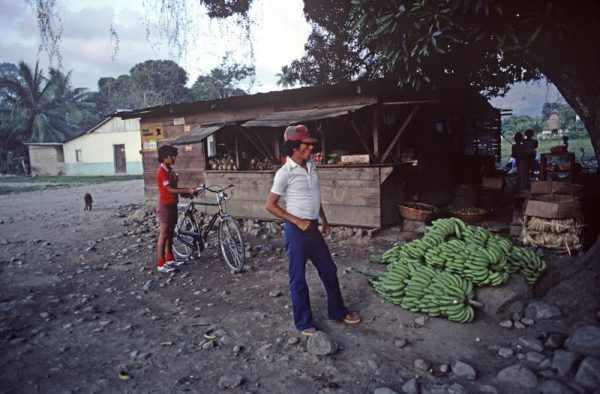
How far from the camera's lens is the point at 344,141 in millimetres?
11039

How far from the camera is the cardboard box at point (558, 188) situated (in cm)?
658

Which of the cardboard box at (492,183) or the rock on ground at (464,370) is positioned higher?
the cardboard box at (492,183)

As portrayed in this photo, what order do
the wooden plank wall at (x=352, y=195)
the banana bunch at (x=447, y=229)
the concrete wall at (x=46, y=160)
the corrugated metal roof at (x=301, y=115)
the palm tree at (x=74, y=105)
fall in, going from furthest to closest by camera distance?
1. the palm tree at (x=74, y=105)
2. the concrete wall at (x=46, y=160)
3. the wooden plank wall at (x=352, y=195)
4. the corrugated metal roof at (x=301, y=115)
5. the banana bunch at (x=447, y=229)

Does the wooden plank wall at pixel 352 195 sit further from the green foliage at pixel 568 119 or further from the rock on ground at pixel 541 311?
the green foliage at pixel 568 119

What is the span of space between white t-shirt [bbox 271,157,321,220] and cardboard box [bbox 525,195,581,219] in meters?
4.53

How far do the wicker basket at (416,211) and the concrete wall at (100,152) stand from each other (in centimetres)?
2799

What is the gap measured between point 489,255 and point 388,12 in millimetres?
3274

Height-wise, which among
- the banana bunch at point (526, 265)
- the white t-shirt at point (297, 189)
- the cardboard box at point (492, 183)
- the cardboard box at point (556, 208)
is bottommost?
the banana bunch at point (526, 265)

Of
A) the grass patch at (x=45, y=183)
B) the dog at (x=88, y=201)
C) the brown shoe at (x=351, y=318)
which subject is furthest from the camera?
the grass patch at (x=45, y=183)

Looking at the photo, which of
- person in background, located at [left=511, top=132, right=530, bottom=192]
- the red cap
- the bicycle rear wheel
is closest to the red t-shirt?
the bicycle rear wheel

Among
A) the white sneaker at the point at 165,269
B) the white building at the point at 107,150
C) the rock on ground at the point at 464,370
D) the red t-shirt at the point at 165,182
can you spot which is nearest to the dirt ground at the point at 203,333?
the rock on ground at the point at 464,370

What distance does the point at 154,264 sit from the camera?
7.27m

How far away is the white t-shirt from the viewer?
13.1ft

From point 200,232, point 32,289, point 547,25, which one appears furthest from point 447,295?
point 32,289
